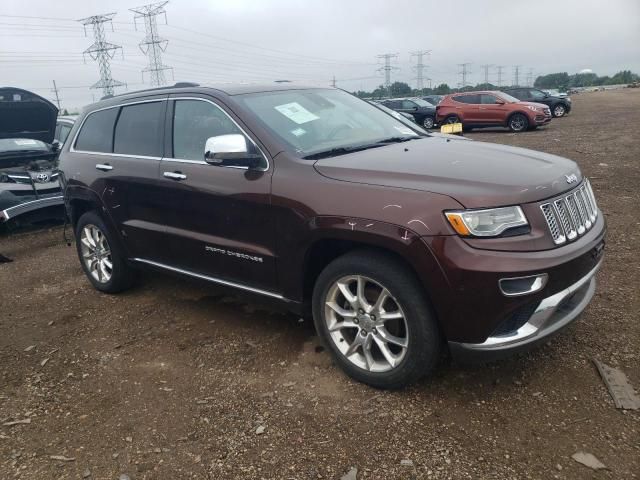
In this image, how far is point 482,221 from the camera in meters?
2.63

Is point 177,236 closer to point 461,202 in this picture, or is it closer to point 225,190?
point 225,190

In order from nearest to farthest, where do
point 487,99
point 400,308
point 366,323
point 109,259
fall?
point 400,308 < point 366,323 < point 109,259 < point 487,99

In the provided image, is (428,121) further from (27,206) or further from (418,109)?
(27,206)

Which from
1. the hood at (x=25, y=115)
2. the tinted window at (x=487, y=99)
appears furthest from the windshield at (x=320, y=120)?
the tinted window at (x=487, y=99)

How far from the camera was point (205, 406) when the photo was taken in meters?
3.16

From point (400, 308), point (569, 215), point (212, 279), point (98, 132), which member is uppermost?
point (98, 132)

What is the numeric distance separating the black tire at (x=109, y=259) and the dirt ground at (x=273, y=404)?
1.27 feet

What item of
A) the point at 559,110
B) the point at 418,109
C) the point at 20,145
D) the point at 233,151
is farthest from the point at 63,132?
the point at 559,110

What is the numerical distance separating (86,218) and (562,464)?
437 centimetres

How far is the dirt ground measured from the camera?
2604 millimetres

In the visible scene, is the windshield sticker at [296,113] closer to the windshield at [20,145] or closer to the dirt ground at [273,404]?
the dirt ground at [273,404]

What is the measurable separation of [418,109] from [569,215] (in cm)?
2219

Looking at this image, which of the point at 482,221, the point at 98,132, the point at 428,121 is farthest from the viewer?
the point at 428,121

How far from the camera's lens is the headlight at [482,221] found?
8.59ft
